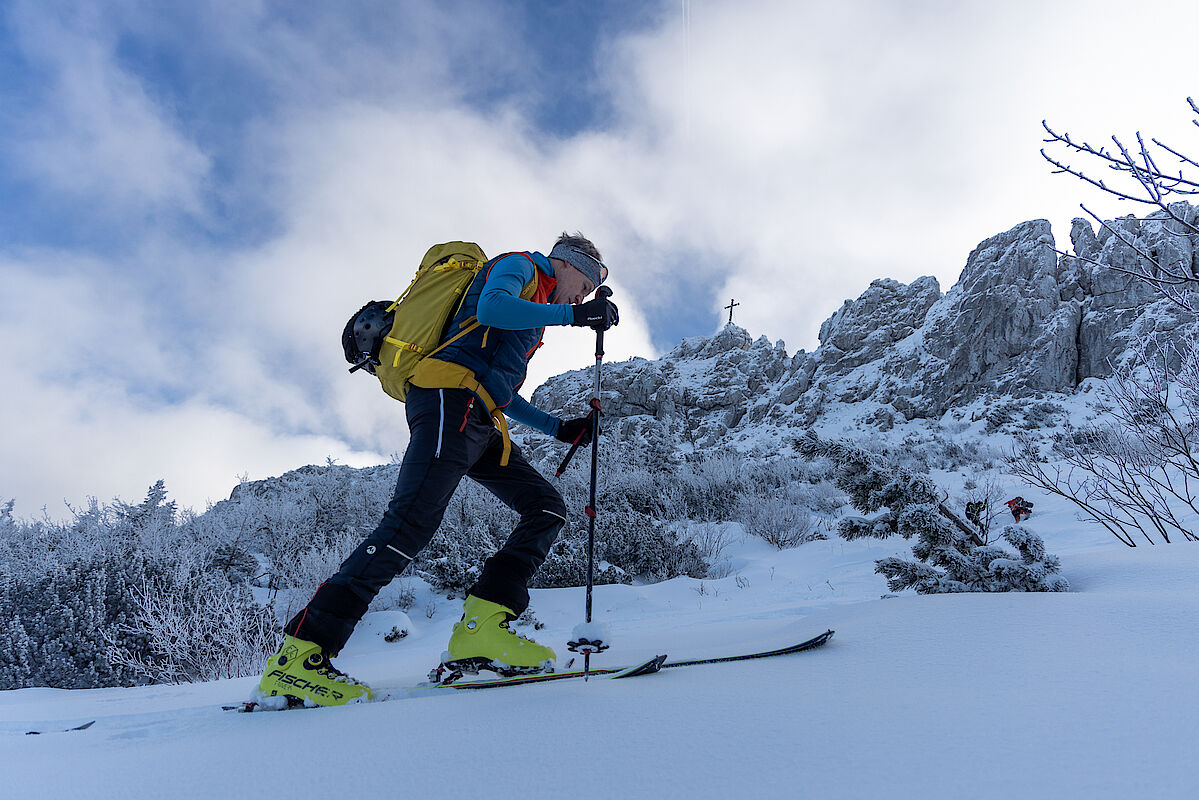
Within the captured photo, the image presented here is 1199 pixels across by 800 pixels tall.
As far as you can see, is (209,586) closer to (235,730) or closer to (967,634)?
(235,730)

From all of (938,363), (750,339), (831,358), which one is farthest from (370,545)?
(750,339)

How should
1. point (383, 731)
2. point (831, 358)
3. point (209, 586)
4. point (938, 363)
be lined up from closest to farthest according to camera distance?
point (383, 731) → point (209, 586) → point (938, 363) → point (831, 358)

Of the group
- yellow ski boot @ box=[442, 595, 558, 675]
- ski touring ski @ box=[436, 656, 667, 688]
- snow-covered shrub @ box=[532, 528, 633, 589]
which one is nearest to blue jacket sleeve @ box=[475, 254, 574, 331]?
yellow ski boot @ box=[442, 595, 558, 675]

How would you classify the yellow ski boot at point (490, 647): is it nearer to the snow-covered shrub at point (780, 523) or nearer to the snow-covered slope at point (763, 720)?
the snow-covered slope at point (763, 720)

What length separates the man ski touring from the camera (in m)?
1.97

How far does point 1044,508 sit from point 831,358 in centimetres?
3895

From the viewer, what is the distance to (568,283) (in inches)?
104

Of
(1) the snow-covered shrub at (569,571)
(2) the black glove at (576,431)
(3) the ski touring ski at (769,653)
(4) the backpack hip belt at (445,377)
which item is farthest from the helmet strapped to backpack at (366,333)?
(1) the snow-covered shrub at (569,571)

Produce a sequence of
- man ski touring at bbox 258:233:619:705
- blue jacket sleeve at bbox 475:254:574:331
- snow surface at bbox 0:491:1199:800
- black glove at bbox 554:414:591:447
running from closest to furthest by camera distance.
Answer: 1. snow surface at bbox 0:491:1199:800
2. man ski touring at bbox 258:233:619:705
3. blue jacket sleeve at bbox 475:254:574:331
4. black glove at bbox 554:414:591:447

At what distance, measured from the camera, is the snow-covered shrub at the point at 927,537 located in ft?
8.96

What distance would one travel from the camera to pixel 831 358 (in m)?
43.4

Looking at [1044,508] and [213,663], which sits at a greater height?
[1044,508]

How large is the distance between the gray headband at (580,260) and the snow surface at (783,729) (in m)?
1.63

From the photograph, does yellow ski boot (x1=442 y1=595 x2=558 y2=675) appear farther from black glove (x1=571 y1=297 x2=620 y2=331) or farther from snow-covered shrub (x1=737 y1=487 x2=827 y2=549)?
snow-covered shrub (x1=737 y1=487 x2=827 y2=549)
